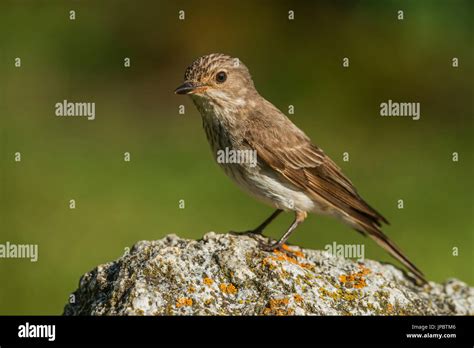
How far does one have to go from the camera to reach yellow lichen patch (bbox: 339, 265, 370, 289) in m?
5.79

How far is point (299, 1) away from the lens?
1681 cm

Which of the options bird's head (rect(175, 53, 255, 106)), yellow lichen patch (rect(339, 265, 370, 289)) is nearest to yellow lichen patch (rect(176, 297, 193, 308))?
yellow lichen patch (rect(339, 265, 370, 289))

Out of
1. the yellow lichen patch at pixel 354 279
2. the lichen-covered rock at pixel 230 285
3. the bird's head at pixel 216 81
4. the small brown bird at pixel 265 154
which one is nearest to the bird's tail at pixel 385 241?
the small brown bird at pixel 265 154

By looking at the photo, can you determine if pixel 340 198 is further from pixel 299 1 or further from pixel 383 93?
pixel 299 1

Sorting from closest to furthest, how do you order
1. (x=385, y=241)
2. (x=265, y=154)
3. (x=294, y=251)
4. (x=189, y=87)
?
(x=294, y=251) < (x=189, y=87) < (x=265, y=154) < (x=385, y=241)

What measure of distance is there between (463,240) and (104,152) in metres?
6.93

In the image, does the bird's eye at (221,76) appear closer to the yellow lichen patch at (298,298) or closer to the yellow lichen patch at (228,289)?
the yellow lichen patch at (228,289)

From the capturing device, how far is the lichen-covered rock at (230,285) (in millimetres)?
5145

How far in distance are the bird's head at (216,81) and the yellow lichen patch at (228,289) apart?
198 cm

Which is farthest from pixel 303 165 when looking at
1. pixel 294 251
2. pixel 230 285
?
pixel 230 285

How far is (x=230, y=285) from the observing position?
5.41 metres

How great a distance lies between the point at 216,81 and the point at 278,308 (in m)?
2.58

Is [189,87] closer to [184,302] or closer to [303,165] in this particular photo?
[303,165]
